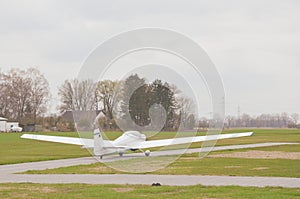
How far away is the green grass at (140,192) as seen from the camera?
49.2 ft

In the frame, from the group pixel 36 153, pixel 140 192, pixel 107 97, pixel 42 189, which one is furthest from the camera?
pixel 36 153

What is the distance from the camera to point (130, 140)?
1324 inches

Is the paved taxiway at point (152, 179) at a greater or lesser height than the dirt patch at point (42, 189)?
greater

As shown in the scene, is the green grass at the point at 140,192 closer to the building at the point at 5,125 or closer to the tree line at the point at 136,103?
the tree line at the point at 136,103

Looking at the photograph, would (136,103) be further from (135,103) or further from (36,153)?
(36,153)

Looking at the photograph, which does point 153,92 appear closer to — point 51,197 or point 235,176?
point 235,176

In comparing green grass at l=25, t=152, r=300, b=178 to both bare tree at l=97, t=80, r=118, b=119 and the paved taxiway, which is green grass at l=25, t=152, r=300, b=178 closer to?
the paved taxiway

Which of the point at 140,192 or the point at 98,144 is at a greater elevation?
the point at 98,144

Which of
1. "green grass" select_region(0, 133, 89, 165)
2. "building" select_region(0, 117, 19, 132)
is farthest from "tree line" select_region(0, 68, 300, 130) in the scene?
"building" select_region(0, 117, 19, 132)

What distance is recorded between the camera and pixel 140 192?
627 inches

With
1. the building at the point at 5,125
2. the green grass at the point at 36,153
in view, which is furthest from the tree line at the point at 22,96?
the green grass at the point at 36,153

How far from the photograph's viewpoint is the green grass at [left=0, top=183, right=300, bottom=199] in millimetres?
15000

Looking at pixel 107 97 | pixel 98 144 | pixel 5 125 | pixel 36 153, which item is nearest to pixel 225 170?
pixel 107 97

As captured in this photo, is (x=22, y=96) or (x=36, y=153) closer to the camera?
(x=36, y=153)
